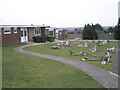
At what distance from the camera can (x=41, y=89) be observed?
5023 mm

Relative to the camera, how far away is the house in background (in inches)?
746

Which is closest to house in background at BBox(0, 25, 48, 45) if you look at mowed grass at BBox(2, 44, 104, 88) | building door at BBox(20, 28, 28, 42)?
building door at BBox(20, 28, 28, 42)

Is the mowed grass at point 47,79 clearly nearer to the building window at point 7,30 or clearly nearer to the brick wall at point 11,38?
the brick wall at point 11,38

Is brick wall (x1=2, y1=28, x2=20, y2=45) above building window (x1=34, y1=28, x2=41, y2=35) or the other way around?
the other way around

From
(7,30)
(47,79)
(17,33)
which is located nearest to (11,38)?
(7,30)

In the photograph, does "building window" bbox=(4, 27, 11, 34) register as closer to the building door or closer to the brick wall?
the brick wall

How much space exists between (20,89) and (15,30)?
57.0 ft

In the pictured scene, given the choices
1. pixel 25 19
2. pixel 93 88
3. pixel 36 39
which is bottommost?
pixel 93 88

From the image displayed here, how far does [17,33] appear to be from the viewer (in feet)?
69.9

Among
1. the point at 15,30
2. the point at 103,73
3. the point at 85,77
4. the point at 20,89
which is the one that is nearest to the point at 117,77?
the point at 103,73

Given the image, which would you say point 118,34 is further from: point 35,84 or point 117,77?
point 35,84

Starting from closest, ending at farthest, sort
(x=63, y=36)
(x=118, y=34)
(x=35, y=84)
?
(x=35, y=84)
(x=118, y=34)
(x=63, y=36)

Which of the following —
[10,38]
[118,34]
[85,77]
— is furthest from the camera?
[118,34]

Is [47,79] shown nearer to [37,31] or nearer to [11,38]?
[11,38]
